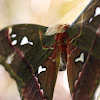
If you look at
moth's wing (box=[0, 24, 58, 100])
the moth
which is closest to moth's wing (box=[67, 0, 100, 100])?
the moth

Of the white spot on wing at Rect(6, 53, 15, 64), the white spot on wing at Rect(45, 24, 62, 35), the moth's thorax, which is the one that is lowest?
the white spot on wing at Rect(6, 53, 15, 64)

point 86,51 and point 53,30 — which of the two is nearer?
point 86,51

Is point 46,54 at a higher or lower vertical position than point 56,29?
lower

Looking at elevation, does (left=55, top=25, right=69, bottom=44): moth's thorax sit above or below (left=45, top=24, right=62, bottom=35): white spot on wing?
below

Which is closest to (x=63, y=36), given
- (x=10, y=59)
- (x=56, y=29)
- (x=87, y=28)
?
(x=56, y=29)

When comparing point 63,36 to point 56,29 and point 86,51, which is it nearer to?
point 56,29

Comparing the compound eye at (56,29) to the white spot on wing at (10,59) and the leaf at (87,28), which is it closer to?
the leaf at (87,28)

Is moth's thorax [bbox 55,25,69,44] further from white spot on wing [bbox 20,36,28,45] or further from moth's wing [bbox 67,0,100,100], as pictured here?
white spot on wing [bbox 20,36,28,45]

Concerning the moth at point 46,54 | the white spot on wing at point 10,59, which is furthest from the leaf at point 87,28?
the white spot on wing at point 10,59
